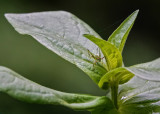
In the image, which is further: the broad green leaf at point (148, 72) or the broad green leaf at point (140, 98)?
the broad green leaf at point (140, 98)

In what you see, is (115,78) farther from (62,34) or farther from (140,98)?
(62,34)

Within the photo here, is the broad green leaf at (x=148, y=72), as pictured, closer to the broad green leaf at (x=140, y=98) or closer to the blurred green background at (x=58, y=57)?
the broad green leaf at (x=140, y=98)

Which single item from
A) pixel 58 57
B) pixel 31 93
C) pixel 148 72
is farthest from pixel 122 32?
pixel 58 57

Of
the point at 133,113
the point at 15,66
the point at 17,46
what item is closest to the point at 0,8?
the point at 17,46

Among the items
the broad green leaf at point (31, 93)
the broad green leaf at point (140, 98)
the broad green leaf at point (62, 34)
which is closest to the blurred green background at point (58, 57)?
the broad green leaf at point (62, 34)

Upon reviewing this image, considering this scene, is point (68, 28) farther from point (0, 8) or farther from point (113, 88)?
point (0, 8)

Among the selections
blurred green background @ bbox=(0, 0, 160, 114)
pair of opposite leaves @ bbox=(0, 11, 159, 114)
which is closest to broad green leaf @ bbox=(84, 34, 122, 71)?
pair of opposite leaves @ bbox=(0, 11, 159, 114)
